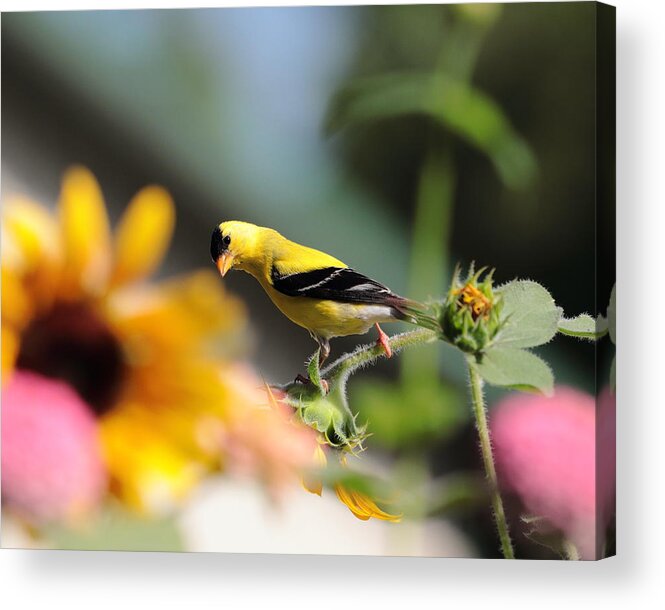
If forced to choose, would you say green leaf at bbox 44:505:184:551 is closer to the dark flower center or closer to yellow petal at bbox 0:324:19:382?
the dark flower center

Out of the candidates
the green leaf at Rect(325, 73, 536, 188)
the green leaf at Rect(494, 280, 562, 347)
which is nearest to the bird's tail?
the green leaf at Rect(494, 280, 562, 347)

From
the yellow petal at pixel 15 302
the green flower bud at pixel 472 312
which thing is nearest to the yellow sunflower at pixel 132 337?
the yellow petal at pixel 15 302

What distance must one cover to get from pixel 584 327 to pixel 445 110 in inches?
15.8

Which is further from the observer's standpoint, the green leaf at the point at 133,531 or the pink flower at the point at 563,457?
the green leaf at the point at 133,531

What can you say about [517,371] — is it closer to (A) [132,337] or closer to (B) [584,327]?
(B) [584,327]

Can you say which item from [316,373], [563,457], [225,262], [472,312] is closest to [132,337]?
[225,262]

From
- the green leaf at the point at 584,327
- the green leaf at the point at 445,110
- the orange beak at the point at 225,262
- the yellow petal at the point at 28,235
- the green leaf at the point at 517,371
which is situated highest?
the green leaf at the point at 445,110

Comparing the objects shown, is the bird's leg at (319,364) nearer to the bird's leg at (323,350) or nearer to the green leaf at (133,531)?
the bird's leg at (323,350)

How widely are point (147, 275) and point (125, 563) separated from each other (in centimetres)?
48

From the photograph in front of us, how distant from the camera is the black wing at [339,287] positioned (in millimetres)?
1992

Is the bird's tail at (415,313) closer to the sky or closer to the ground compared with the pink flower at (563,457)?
closer to the sky

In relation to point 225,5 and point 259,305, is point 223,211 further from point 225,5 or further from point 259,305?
point 225,5

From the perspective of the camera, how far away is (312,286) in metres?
2.00

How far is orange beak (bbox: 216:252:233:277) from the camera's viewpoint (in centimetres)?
204
